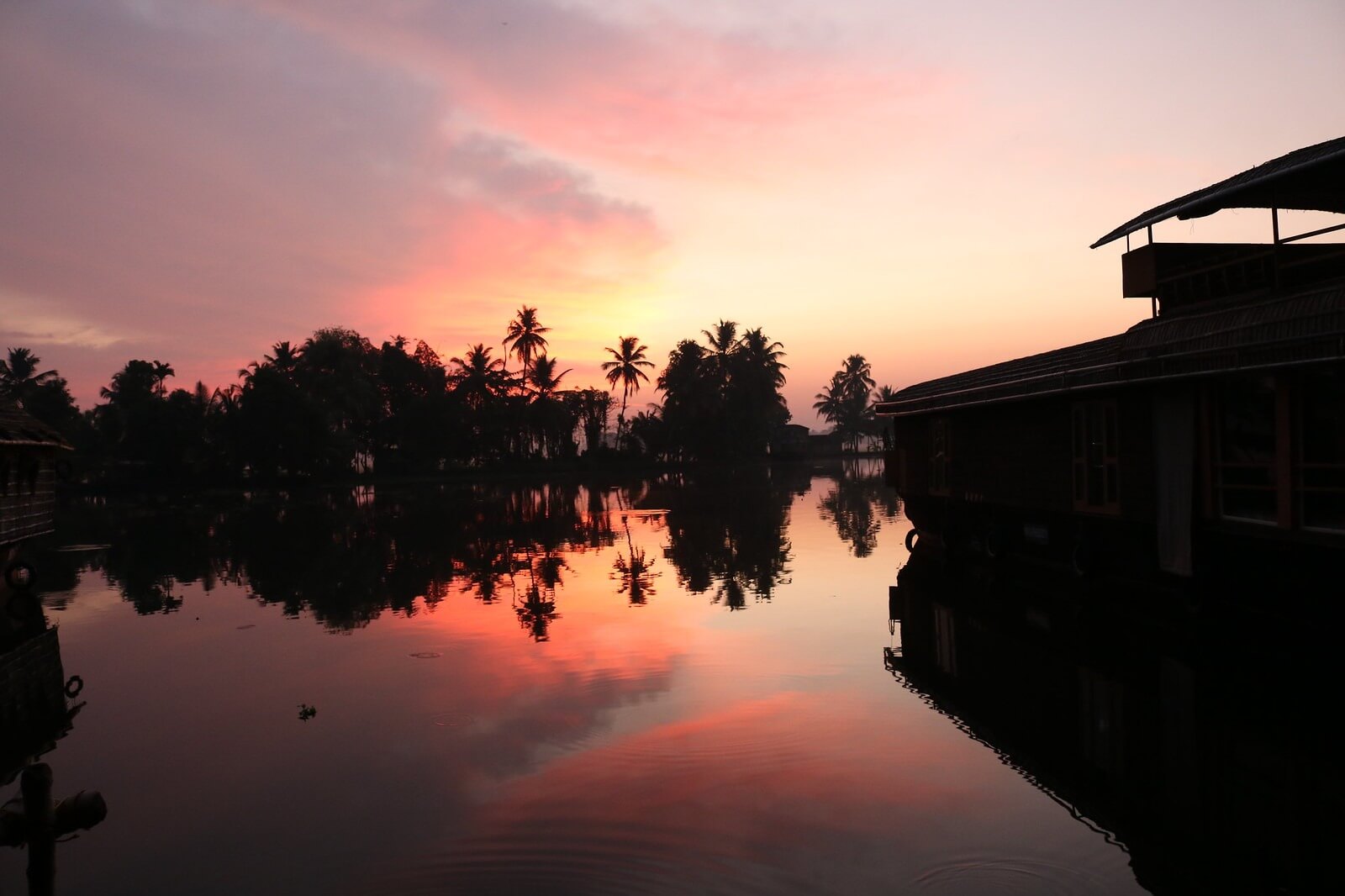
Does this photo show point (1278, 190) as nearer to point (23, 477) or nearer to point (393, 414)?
point (23, 477)

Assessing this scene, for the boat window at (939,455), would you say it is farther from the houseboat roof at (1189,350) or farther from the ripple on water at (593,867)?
the ripple on water at (593,867)

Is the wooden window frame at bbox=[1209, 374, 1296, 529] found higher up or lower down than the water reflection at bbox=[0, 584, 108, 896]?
higher up

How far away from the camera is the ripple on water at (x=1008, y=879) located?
227 inches

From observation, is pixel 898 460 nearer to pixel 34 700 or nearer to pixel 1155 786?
pixel 1155 786

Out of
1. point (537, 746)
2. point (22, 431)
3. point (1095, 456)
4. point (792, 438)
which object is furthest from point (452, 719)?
point (792, 438)

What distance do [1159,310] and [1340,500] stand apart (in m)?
5.29

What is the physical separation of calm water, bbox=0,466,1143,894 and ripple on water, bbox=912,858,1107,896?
0.07ft

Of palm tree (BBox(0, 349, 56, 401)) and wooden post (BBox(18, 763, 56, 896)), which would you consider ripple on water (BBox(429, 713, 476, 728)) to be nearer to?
wooden post (BBox(18, 763, 56, 896))

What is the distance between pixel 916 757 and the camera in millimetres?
8195

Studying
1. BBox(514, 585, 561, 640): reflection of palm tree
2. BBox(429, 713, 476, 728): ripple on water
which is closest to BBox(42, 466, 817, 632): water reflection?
BBox(514, 585, 561, 640): reflection of palm tree

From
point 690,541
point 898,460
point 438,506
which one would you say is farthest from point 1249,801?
point 438,506

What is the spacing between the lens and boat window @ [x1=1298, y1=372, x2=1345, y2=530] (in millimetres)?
9922

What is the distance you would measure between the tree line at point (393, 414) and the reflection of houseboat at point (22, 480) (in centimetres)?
4512

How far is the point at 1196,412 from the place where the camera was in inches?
460
